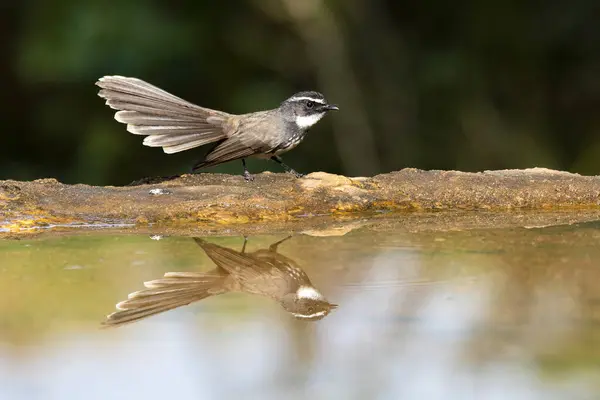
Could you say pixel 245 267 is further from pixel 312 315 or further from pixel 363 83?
pixel 363 83

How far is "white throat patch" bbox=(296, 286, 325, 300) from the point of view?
2.52m

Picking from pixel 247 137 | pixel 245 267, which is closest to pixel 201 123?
pixel 247 137

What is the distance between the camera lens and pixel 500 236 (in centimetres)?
342

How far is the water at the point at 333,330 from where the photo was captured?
1.83 metres

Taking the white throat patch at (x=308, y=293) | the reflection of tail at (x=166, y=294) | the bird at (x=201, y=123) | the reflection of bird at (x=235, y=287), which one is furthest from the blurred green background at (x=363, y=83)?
the white throat patch at (x=308, y=293)

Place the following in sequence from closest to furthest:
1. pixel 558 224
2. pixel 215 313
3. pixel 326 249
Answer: pixel 215 313
pixel 326 249
pixel 558 224

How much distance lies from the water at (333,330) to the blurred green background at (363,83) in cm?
Answer: 402

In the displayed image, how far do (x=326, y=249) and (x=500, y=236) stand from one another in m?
0.62

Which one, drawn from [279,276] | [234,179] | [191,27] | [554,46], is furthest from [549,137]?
[279,276]

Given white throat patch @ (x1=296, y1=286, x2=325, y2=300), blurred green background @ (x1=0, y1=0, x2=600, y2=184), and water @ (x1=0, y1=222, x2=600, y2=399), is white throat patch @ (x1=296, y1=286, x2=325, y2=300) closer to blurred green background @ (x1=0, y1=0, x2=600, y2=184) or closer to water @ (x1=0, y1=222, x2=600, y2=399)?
water @ (x1=0, y1=222, x2=600, y2=399)

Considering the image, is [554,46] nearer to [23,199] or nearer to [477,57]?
[477,57]

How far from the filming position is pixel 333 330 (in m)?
2.22

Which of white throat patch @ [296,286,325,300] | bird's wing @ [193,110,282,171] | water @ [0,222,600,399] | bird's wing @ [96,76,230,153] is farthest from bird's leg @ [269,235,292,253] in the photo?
bird's wing @ [96,76,230,153]

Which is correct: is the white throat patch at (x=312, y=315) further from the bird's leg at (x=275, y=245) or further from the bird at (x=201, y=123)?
the bird at (x=201, y=123)
